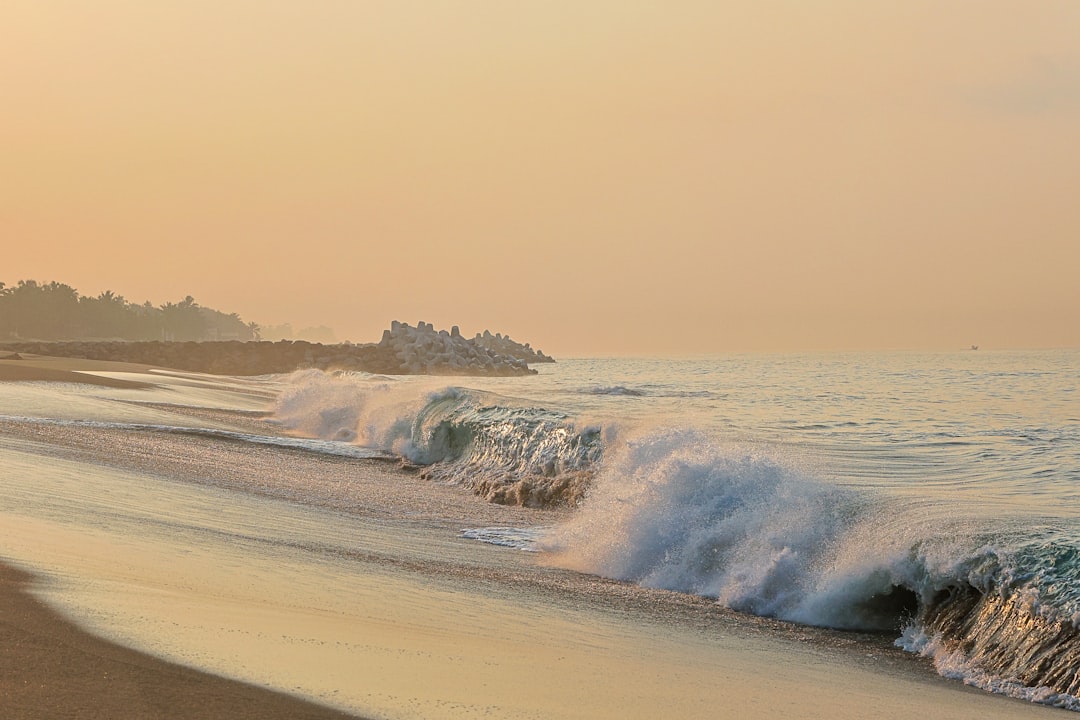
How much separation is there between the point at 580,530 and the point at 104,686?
6871mm

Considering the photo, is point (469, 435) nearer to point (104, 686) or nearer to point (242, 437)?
point (242, 437)

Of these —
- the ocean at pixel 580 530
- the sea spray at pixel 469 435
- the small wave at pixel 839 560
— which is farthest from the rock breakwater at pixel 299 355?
the small wave at pixel 839 560

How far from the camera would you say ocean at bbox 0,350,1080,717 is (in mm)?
6500

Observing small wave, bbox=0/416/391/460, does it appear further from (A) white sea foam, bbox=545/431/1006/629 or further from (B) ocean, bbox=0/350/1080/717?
(A) white sea foam, bbox=545/431/1006/629

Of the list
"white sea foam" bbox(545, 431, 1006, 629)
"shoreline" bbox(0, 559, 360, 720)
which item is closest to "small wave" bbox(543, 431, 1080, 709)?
"white sea foam" bbox(545, 431, 1006, 629)

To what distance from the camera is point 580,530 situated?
1085cm

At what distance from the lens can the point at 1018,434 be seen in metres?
17.7

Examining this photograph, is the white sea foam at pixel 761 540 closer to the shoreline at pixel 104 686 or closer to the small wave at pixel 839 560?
the small wave at pixel 839 560

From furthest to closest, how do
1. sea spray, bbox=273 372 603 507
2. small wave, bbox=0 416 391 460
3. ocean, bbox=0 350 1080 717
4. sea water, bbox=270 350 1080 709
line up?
small wave, bbox=0 416 391 460, sea spray, bbox=273 372 603 507, sea water, bbox=270 350 1080 709, ocean, bbox=0 350 1080 717

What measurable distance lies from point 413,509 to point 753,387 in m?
26.9

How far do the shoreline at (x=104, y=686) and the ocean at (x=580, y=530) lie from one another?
0.21 meters

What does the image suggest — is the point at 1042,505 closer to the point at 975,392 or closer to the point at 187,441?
the point at 187,441

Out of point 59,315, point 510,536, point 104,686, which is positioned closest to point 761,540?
point 510,536

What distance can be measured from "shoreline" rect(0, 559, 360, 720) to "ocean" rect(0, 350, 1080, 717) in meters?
0.21
